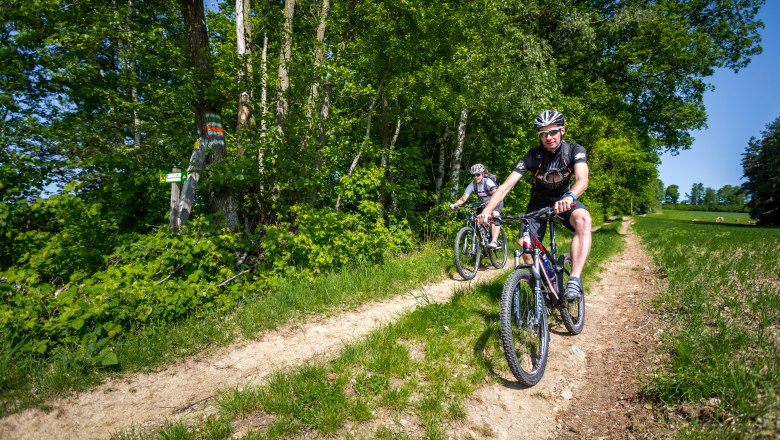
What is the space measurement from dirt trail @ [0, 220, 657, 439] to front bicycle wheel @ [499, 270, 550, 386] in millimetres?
175

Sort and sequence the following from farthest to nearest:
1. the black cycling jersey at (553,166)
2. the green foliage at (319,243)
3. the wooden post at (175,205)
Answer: the wooden post at (175,205) → the green foliage at (319,243) → the black cycling jersey at (553,166)

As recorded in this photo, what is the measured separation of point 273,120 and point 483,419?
7083 mm

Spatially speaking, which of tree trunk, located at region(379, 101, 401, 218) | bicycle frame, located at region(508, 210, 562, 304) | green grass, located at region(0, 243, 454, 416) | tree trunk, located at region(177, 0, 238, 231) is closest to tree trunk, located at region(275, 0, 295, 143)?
tree trunk, located at region(177, 0, 238, 231)

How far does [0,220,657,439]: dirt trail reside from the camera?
115 inches

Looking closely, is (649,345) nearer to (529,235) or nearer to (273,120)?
(529,235)

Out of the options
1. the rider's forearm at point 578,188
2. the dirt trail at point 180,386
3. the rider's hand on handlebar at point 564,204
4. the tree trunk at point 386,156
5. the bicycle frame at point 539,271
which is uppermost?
the tree trunk at point 386,156

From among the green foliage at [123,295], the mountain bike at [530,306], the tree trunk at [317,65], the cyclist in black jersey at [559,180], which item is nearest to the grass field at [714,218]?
the cyclist in black jersey at [559,180]

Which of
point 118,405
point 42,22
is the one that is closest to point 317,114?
point 118,405

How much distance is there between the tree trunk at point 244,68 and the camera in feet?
22.8

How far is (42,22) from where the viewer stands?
9.45m

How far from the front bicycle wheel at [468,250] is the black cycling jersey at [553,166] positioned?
3.27 metres

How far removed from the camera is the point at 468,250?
7.71 metres

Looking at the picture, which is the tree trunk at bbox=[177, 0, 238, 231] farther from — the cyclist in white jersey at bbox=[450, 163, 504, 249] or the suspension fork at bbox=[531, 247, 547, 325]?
the suspension fork at bbox=[531, 247, 547, 325]

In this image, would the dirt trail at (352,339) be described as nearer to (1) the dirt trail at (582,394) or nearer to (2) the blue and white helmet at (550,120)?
(1) the dirt trail at (582,394)
